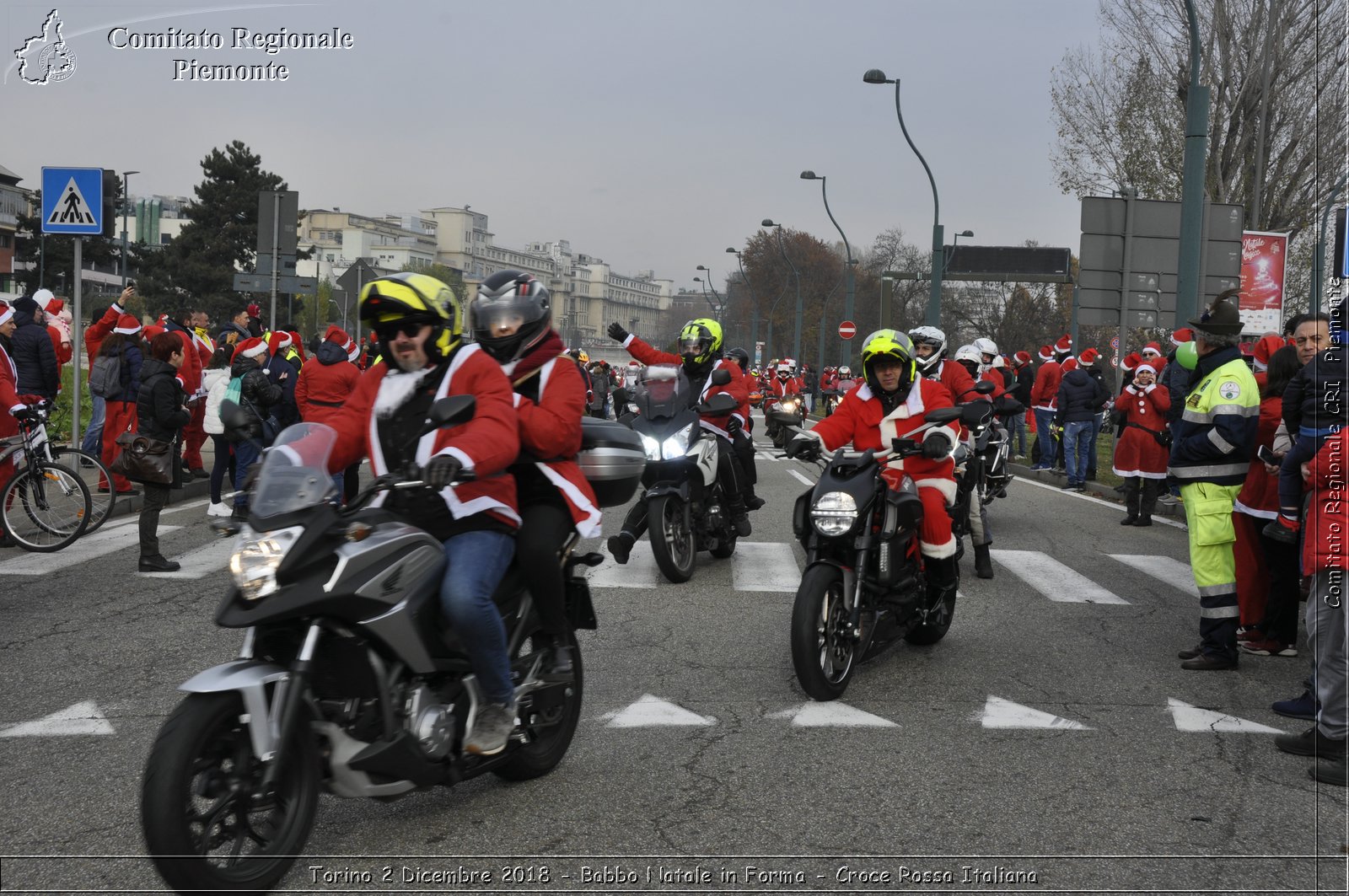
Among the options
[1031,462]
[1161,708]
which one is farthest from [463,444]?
[1031,462]

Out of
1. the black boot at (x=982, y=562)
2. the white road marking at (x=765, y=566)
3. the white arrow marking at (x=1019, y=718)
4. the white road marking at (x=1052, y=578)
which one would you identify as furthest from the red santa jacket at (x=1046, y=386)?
the white arrow marking at (x=1019, y=718)

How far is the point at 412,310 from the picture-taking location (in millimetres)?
4434

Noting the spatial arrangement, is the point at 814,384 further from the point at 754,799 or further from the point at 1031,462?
the point at 754,799

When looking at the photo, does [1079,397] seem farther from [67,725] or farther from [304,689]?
[304,689]

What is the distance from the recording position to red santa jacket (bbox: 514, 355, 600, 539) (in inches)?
187

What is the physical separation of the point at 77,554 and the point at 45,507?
468 millimetres

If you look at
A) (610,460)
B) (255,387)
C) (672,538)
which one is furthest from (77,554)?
(610,460)

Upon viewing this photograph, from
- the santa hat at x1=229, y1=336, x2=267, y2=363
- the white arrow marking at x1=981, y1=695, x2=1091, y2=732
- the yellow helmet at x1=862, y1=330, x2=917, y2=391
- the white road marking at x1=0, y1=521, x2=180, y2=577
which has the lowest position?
the white road marking at x1=0, y1=521, x2=180, y2=577

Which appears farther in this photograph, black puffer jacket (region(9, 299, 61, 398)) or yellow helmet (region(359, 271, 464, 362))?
black puffer jacket (region(9, 299, 61, 398))

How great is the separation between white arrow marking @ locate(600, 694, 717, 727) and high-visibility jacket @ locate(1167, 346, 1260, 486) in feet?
10.3

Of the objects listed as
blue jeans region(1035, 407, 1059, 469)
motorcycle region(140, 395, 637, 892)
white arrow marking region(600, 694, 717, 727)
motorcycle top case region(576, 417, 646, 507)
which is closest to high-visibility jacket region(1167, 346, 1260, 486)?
white arrow marking region(600, 694, 717, 727)

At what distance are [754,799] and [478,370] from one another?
72.4 inches

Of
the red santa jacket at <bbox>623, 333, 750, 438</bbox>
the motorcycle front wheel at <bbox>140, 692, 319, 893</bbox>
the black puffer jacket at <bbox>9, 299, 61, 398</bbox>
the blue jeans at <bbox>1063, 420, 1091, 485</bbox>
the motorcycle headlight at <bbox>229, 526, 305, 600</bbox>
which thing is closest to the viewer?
the motorcycle front wheel at <bbox>140, 692, 319, 893</bbox>

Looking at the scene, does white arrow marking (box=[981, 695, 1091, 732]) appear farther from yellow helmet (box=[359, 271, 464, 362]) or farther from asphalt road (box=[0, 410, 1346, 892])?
yellow helmet (box=[359, 271, 464, 362])
